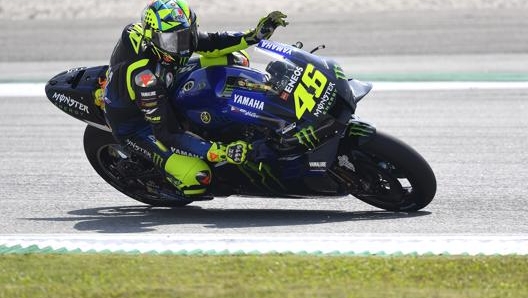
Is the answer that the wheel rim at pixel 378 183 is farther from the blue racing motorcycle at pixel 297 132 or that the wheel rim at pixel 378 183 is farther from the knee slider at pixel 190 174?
the knee slider at pixel 190 174

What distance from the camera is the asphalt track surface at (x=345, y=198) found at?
26.0ft

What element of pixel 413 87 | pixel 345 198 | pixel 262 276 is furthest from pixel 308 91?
pixel 413 87

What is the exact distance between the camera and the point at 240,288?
19.7 ft

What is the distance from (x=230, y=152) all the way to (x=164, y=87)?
64cm

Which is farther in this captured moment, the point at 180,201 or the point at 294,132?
the point at 180,201

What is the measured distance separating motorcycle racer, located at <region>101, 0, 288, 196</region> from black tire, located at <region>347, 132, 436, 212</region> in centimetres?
83

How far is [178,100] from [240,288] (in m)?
2.40

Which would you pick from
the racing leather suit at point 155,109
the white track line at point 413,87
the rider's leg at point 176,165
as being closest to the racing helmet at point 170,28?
the racing leather suit at point 155,109

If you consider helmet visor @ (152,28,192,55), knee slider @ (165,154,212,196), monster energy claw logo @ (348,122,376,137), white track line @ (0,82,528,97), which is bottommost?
white track line @ (0,82,528,97)

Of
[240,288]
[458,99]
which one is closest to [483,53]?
[458,99]

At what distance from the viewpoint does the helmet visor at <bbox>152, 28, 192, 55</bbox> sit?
7832mm

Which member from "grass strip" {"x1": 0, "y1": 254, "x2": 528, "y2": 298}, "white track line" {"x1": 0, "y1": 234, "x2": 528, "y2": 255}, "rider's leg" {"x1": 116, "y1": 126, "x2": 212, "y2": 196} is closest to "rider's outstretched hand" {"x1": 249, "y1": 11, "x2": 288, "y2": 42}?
"rider's leg" {"x1": 116, "y1": 126, "x2": 212, "y2": 196}

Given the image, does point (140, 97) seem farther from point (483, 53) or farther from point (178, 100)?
point (483, 53)

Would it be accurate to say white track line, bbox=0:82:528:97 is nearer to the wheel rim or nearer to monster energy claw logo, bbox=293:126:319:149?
the wheel rim
